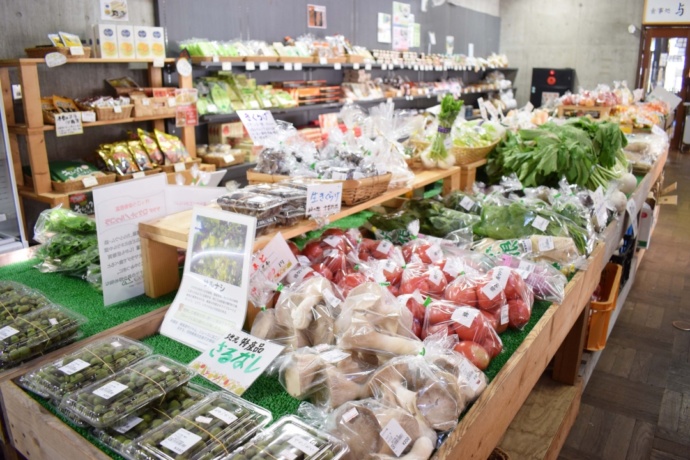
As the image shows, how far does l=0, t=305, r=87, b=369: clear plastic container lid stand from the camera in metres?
1.49

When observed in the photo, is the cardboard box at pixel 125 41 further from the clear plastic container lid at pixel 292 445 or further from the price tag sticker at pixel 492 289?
the clear plastic container lid at pixel 292 445

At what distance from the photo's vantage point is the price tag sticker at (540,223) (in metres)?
2.42

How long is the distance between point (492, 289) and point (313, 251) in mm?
676

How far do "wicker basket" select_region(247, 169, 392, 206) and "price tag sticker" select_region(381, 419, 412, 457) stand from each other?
102cm

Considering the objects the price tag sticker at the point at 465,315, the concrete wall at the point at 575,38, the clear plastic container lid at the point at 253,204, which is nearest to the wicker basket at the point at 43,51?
the clear plastic container lid at the point at 253,204

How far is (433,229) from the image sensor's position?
2580mm

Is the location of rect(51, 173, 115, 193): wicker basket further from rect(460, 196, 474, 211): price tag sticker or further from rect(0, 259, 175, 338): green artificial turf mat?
rect(460, 196, 474, 211): price tag sticker

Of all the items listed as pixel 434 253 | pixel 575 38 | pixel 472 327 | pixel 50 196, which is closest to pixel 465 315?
pixel 472 327

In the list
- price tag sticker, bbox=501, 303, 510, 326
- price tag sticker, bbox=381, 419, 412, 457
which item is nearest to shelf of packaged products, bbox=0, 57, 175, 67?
price tag sticker, bbox=501, 303, 510, 326

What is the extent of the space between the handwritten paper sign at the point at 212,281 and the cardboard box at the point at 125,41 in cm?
268

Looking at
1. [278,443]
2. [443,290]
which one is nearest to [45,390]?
[278,443]

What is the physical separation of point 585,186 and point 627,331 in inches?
46.0

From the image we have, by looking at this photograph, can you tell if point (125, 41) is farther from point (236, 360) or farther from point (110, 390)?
point (110, 390)

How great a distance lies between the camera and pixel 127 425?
123 cm
